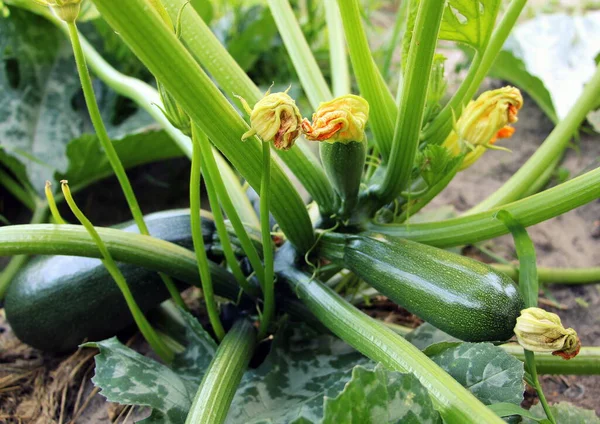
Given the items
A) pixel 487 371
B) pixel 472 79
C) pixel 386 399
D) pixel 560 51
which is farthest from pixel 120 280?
pixel 560 51

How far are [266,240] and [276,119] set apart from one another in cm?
25

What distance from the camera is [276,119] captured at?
2.51 feet

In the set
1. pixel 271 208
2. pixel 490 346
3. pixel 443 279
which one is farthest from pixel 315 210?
pixel 490 346

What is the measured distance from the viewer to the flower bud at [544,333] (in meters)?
0.83

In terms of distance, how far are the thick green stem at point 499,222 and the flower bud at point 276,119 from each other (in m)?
0.42

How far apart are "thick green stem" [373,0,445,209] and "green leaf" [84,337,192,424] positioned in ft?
1.74

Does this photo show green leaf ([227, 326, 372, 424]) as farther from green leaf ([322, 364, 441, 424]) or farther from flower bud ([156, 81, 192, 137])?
flower bud ([156, 81, 192, 137])

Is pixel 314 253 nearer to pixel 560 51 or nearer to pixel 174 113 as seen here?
pixel 174 113

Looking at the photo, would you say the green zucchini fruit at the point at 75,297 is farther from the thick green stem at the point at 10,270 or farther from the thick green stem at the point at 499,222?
the thick green stem at the point at 499,222

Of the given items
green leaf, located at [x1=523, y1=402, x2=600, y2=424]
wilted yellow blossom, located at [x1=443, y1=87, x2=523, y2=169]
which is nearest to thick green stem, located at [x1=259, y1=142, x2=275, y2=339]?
wilted yellow blossom, located at [x1=443, y1=87, x2=523, y2=169]

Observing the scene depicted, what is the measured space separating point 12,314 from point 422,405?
927 millimetres

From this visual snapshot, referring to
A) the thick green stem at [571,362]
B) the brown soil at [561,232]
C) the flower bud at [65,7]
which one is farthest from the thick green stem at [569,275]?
the flower bud at [65,7]

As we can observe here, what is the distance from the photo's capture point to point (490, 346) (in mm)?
866

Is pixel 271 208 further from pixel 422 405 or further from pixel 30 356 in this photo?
pixel 30 356
